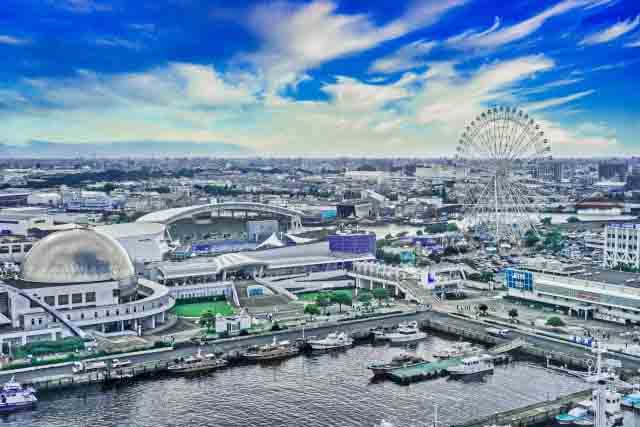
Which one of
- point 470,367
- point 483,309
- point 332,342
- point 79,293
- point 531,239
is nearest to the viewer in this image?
point 470,367

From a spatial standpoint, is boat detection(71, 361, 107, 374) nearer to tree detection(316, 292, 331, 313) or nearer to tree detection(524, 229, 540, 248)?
tree detection(316, 292, 331, 313)

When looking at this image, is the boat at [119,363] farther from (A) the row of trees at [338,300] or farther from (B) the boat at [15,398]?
(A) the row of trees at [338,300]

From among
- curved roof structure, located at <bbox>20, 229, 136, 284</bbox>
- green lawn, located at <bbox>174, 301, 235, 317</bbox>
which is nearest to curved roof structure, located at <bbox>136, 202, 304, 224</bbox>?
green lawn, located at <bbox>174, 301, 235, 317</bbox>

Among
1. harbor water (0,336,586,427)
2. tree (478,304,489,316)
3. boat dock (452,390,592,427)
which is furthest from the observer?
tree (478,304,489,316)

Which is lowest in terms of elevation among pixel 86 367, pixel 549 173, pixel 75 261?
pixel 86 367

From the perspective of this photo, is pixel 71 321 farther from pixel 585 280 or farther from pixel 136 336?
pixel 585 280

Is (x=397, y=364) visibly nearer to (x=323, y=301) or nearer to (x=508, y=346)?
(x=508, y=346)

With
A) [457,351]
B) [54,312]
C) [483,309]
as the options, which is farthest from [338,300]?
[54,312]
